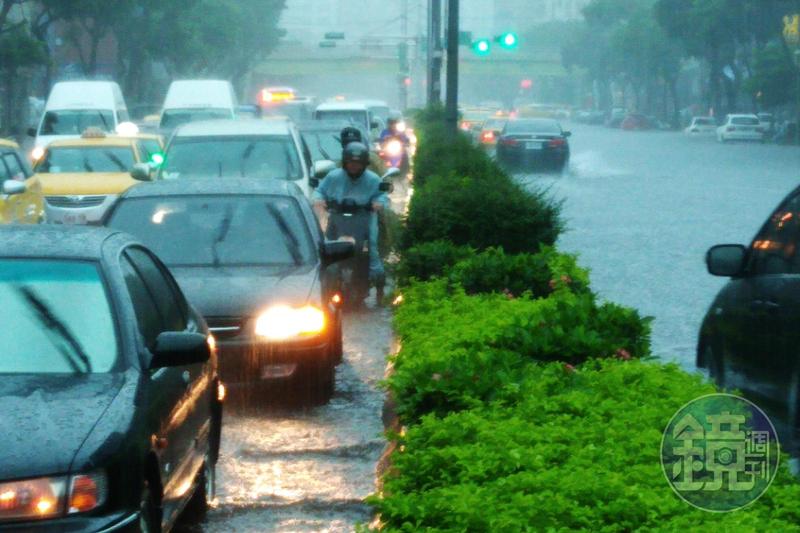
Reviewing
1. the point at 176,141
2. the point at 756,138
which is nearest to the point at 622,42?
the point at 756,138

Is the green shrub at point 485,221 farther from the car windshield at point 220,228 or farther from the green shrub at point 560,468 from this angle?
the green shrub at point 560,468

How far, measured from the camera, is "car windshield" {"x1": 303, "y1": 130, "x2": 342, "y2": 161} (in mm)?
27000

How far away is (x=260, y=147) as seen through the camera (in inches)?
717

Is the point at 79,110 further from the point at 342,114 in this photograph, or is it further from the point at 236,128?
the point at 236,128

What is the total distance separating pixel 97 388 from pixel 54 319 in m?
0.60

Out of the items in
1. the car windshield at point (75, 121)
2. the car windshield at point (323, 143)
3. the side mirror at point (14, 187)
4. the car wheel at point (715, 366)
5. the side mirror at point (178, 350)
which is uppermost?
the side mirror at point (178, 350)

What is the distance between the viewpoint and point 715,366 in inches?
370

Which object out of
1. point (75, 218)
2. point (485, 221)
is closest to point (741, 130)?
point (75, 218)

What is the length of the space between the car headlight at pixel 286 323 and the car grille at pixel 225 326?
0.12 meters

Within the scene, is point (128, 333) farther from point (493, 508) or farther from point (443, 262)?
point (443, 262)

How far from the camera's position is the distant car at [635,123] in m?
109

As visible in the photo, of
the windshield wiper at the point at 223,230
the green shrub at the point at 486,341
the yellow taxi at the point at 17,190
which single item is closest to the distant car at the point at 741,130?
the yellow taxi at the point at 17,190

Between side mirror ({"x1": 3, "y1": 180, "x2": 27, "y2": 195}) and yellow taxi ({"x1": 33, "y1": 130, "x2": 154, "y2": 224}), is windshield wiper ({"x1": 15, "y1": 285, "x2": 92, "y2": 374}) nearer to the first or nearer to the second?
side mirror ({"x1": 3, "y1": 180, "x2": 27, "y2": 195})

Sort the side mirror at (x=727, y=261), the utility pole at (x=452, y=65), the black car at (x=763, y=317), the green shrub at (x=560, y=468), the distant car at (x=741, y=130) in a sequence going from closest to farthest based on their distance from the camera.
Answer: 1. the green shrub at (x=560, y=468)
2. the black car at (x=763, y=317)
3. the side mirror at (x=727, y=261)
4. the utility pole at (x=452, y=65)
5. the distant car at (x=741, y=130)
